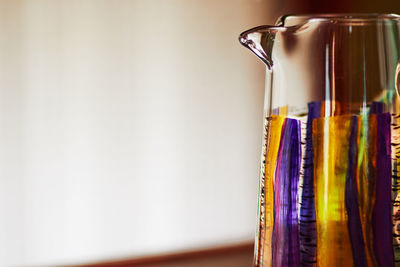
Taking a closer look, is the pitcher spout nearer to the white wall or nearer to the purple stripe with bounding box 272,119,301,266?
the purple stripe with bounding box 272,119,301,266

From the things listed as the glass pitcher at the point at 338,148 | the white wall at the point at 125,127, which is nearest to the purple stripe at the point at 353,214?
the glass pitcher at the point at 338,148

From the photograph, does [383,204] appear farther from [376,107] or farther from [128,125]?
[128,125]

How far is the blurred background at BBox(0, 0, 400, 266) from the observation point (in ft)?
2.11

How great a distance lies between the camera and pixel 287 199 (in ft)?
Result: 0.96

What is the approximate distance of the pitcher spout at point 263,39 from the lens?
31cm

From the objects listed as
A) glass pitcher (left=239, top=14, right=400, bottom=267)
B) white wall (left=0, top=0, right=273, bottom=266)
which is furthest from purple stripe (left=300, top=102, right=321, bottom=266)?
white wall (left=0, top=0, right=273, bottom=266)

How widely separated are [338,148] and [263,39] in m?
0.09

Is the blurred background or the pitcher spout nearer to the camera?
the pitcher spout

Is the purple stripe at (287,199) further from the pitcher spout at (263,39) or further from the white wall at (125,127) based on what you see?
the white wall at (125,127)

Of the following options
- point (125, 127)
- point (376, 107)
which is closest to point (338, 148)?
point (376, 107)

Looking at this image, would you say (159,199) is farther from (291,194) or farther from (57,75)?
(291,194)

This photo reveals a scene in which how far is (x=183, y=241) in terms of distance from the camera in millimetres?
750

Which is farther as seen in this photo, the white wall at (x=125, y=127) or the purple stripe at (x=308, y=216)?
the white wall at (x=125, y=127)

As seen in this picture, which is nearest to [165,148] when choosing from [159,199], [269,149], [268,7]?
[159,199]
